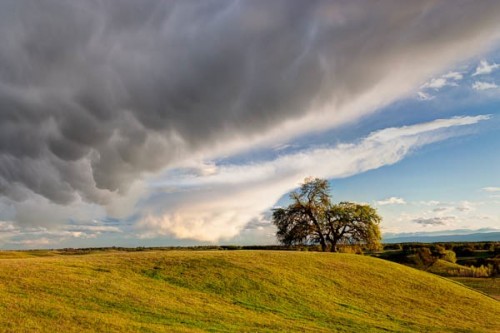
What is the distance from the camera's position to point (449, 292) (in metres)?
39.0

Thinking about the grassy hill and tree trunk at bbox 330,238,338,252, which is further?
tree trunk at bbox 330,238,338,252

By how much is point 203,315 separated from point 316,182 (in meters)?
46.3

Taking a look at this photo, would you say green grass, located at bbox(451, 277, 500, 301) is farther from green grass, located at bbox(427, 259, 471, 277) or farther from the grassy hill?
the grassy hill

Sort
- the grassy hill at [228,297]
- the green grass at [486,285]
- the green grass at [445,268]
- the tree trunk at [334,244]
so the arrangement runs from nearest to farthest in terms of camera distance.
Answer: the grassy hill at [228,297], the green grass at [486,285], the tree trunk at [334,244], the green grass at [445,268]

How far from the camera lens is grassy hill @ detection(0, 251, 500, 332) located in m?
20.9

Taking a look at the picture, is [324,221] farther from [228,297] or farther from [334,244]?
[228,297]

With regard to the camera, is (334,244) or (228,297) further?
(334,244)

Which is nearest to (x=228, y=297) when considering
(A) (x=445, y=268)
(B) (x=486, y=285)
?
(B) (x=486, y=285)

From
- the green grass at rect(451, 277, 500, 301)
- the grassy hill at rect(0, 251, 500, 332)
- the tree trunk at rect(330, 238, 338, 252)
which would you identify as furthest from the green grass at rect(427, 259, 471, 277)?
the grassy hill at rect(0, 251, 500, 332)

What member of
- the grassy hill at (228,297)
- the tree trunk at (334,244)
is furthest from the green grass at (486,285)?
the tree trunk at (334,244)

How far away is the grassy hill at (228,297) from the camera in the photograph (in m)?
20.9

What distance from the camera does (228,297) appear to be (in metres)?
28.0

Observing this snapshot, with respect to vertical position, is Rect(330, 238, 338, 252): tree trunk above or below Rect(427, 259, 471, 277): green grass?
above

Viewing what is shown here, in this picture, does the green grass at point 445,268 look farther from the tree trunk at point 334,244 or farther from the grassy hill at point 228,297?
the grassy hill at point 228,297
